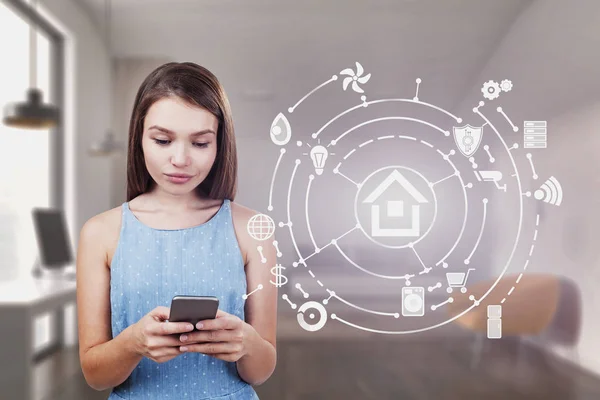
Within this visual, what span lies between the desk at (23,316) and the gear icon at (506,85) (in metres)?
1.42

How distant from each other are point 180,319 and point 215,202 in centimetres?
37

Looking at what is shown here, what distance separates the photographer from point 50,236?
1.64 metres

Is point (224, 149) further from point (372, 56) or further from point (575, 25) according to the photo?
point (575, 25)

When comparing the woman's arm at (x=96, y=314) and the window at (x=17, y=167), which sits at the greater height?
the window at (x=17, y=167)

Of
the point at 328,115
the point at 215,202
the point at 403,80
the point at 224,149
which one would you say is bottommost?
the point at 215,202

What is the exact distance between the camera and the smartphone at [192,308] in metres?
1.39

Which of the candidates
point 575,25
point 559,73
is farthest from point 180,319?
point 575,25

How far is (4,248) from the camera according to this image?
165 centimetres

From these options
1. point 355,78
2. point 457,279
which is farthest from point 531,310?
point 355,78

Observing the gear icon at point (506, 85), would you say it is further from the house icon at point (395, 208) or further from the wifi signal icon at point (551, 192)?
the house icon at point (395, 208)

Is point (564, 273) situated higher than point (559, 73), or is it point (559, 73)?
point (559, 73)

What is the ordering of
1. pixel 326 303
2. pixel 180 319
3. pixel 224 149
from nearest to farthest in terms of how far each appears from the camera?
pixel 180 319 < pixel 224 149 < pixel 326 303
